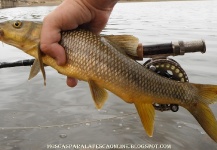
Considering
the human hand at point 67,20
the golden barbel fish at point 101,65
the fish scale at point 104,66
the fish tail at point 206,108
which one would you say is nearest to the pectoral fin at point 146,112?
the golden barbel fish at point 101,65

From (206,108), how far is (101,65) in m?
1.03

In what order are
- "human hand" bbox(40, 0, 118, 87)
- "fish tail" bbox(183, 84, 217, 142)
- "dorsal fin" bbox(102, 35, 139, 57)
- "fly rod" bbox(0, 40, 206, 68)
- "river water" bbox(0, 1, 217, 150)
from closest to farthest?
"human hand" bbox(40, 0, 118, 87) < "dorsal fin" bbox(102, 35, 139, 57) < "fish tail" bbox(183, 84, 217, 142) < "fly rod" bbox(0, 40, 206, 68) < "river water" bbox(0, 1, 217, 150)

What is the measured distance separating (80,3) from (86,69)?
69cm

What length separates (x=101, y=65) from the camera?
2580 millimetres

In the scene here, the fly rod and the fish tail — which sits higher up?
the fly rod

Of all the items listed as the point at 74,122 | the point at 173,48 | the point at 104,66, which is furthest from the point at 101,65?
the point at 74,122

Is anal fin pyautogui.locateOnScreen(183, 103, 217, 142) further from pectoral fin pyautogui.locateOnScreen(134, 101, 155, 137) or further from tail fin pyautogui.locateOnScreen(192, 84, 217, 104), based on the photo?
pectoral fin pyautogui.locateOnScreen(134, 101, 155, 137)

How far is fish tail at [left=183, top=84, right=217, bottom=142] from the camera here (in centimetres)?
280

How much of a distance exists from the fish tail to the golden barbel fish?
20mm

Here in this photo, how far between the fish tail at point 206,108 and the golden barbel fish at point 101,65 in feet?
0.06

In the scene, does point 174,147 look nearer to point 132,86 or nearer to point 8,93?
point 132,86

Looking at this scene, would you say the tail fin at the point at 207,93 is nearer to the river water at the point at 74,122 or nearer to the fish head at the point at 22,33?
the fish head at the point at 22,33

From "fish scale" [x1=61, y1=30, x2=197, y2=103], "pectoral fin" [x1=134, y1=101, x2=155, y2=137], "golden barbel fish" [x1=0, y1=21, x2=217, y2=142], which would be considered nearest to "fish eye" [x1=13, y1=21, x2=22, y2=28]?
"golden barbel fish" [x1=0, y1=21, x2=217, y2=142]

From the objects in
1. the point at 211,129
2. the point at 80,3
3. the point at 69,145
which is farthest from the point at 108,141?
the point at 80,3
